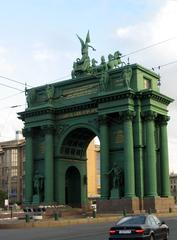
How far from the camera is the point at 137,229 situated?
19.1m

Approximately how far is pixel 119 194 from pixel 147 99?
11.4 meters

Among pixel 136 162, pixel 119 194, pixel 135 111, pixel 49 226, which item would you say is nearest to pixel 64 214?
pixel 119 194

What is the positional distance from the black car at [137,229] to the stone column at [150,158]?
1390 inches

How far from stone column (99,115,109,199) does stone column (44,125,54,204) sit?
794 centimetres

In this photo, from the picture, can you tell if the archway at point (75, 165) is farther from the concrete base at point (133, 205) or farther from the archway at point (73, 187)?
the concrete base at point (133, 205)

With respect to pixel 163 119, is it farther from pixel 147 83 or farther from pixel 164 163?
pixel 164 163

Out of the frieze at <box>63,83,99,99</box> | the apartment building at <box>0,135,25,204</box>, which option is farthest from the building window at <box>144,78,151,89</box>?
the apartment building at <box>0,135,25,204</box>

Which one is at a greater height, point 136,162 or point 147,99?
point 147,99

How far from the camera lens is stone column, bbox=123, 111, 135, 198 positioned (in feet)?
181

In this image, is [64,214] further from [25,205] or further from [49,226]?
[49,226]

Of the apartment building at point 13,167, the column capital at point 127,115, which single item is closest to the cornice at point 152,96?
the column capital at point 127,115

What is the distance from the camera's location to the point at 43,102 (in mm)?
65938

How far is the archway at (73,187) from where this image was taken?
67.1m

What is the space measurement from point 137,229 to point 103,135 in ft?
130
